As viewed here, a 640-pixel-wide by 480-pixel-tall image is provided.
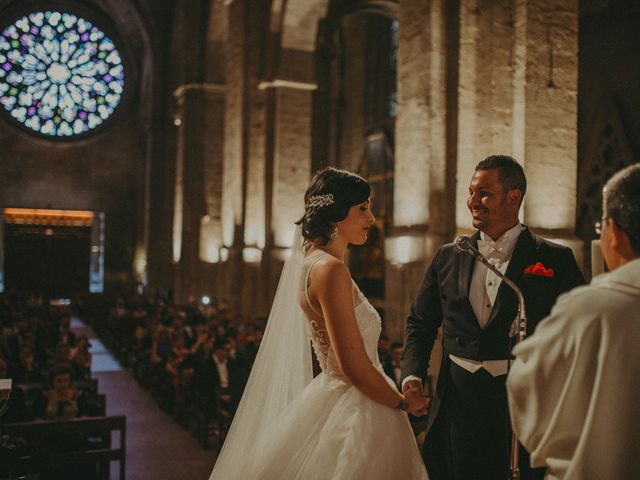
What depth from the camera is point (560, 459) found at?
5.69 ft

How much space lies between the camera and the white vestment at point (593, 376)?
1603 mm

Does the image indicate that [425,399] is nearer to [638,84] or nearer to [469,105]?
[469,105]

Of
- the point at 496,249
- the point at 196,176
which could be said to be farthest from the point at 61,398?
the point at 196,176

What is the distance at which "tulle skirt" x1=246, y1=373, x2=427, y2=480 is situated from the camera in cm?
279

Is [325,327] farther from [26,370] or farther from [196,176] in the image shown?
[196,176]

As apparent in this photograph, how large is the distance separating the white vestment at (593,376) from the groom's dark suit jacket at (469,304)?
1273 mm

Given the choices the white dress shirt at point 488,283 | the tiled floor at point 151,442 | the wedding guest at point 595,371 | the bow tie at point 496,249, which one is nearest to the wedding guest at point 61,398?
the tiled floor at point 151,442

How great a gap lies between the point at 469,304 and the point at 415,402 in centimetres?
48

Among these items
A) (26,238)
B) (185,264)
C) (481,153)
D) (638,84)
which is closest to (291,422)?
(481,153)

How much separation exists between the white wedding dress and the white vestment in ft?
3.86

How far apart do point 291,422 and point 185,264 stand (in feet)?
55.0

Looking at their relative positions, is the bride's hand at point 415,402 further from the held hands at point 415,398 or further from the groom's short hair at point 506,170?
the groom's short hair at point 506,170

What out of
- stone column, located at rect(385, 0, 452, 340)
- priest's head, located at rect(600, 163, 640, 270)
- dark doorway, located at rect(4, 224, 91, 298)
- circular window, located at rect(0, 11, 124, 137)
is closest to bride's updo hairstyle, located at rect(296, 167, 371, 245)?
priest's head, located at rect(600, 163, 640, 270)

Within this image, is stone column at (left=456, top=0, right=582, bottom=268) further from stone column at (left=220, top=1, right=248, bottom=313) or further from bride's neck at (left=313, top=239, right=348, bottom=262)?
stone column at (left=220, top=1, right=248, bottom=313)
